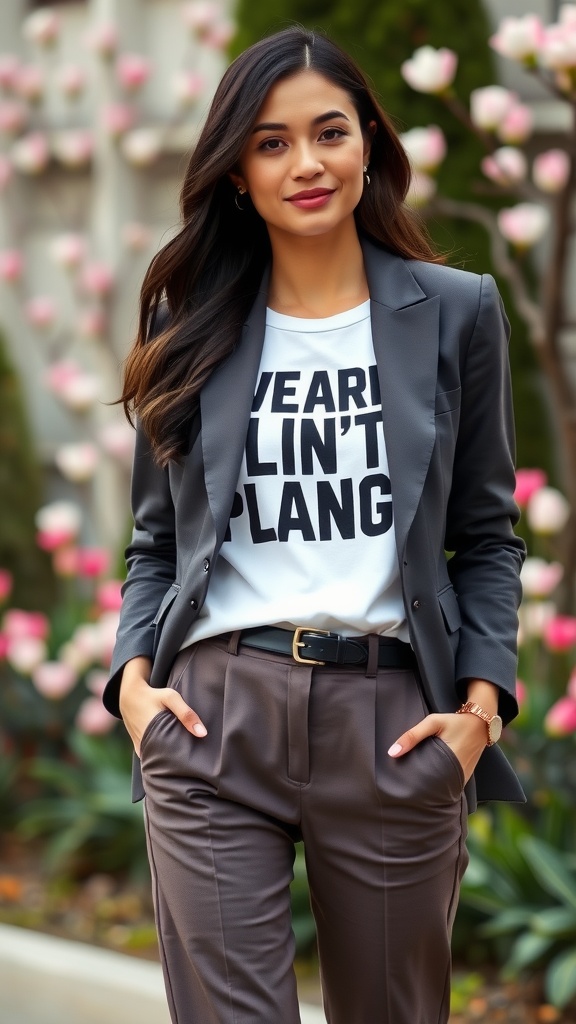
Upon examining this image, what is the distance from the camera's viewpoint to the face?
224 centimetres

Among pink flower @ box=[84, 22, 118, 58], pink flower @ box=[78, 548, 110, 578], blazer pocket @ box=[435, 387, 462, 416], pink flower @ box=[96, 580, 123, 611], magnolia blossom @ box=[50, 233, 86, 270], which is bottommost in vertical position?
pink flower @ box=[96, 580, 123, 611]

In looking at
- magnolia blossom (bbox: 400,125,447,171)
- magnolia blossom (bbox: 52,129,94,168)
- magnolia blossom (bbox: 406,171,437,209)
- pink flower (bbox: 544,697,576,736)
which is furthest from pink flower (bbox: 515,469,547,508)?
→ magnolia blossom (bbox: 52,129,94,168)

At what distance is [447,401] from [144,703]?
724 millimetres

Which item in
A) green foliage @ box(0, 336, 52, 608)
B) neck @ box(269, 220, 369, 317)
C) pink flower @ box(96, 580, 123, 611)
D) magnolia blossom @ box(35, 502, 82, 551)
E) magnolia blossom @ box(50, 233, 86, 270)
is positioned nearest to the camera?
neck @ box(269, 220, 369, 317)

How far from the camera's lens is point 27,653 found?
486 centimetres

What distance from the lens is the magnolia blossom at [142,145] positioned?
607 centimetres

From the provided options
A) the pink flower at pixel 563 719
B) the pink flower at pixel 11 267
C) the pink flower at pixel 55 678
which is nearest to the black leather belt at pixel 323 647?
the pink flower at pixel 563 719

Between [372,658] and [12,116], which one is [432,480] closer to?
[372,658]

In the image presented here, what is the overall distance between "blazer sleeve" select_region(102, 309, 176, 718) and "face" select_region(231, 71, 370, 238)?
39cm

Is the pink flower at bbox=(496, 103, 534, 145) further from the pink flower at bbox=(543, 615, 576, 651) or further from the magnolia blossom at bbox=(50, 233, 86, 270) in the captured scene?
the magnolia blossom at bbox=(50, 233, 86, 270)

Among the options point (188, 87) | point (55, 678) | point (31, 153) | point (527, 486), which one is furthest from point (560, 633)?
point (31, 153)

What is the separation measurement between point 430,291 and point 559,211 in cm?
191

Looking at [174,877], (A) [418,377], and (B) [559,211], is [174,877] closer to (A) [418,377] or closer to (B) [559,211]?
(A) [418,377]

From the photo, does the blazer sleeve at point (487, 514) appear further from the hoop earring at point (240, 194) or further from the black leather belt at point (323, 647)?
the hoop earring at point (240, 194)
